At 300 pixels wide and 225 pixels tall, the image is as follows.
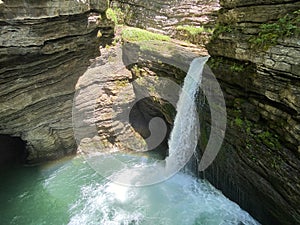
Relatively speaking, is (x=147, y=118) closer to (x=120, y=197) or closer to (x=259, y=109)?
(x=120, y=197)

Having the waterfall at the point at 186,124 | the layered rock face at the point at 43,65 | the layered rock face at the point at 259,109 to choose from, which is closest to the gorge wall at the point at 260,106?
the layered rock face at the point at 259,109

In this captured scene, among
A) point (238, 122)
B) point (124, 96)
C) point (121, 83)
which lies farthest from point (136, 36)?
point (238, 122)

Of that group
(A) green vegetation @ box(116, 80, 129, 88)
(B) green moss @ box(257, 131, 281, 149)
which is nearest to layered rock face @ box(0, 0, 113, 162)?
(A) green vegetation @ box(116, 80, 129, 88)

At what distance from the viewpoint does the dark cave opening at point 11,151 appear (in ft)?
33.6

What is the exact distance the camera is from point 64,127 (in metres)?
9.88

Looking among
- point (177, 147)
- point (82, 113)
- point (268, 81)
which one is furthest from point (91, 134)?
point (268, 81)

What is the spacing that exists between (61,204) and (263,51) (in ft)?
22.4

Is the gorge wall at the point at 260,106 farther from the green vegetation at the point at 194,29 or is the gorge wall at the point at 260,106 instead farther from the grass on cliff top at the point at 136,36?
the green vegetation at the point at 194,29

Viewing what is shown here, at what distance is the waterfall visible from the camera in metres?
8.11

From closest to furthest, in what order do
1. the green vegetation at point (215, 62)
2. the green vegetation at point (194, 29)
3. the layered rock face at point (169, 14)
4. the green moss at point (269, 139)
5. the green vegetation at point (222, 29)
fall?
the green moss at point (269, 139), the green vegetation at point (222, 29), the green vegetation at point (215, 62), the green vegetation at point (194, 29), the layered rock face at point (169, 14)

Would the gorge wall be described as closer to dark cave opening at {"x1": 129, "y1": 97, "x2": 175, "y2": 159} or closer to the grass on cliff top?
dark cave opening at {"x1": 129, "y1": 97, "x2": 175, "y2": 159}

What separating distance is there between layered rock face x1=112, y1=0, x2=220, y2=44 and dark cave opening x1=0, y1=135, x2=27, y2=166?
24.2ft

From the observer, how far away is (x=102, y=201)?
26.8 feet

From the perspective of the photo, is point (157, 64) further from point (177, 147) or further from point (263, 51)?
point (263, 51)
